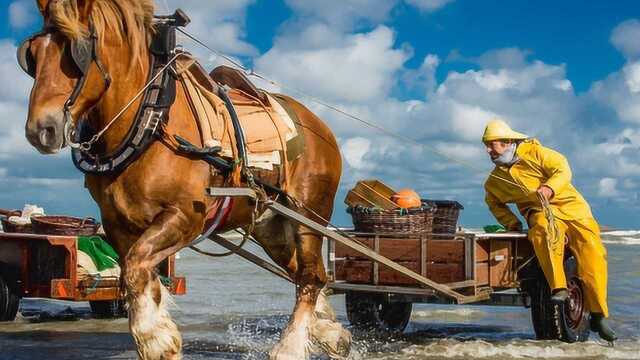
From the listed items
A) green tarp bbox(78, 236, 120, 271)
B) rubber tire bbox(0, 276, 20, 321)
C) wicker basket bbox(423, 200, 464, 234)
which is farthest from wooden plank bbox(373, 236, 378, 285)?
rubber tire bbox(0, 276, 20, 321)

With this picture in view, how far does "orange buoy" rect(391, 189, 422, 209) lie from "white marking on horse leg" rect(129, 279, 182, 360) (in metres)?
3.73

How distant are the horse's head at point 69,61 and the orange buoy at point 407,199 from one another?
3.86m

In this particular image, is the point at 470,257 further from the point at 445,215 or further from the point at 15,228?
the point at 15,228

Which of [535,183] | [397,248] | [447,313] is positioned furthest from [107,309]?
[535,183]

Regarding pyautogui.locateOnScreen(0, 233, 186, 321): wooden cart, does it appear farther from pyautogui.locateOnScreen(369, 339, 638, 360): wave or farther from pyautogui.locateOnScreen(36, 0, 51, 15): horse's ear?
pyautogui.locateOnScreen(36, 0, 51, 15): horse's ear

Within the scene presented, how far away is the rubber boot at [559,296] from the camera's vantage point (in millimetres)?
7703

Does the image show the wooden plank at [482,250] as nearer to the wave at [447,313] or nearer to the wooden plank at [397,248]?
the wooden plank at [397,248]

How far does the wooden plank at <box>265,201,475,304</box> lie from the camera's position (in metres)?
6.15

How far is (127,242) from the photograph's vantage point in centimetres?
528

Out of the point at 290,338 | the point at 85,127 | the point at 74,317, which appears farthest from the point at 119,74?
the point at 74,317

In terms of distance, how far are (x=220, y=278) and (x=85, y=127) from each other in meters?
13.4

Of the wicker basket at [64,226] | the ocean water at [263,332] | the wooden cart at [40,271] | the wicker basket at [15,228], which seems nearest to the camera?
the ocean water at [263,332]

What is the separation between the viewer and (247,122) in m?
6.18

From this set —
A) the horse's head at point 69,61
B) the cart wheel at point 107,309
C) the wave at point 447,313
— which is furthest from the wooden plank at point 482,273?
the cart wheel at point 107,309
